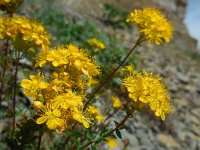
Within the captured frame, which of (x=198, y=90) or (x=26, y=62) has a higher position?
(x=26, y=62)

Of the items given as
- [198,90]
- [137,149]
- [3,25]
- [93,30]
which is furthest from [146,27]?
[198,90]

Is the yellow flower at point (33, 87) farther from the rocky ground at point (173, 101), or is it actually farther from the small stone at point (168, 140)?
the small stone at point (168, 140)

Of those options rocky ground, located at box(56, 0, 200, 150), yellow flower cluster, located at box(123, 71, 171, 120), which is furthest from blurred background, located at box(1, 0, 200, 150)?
yellow flower cluster, located at box(123, 71, 171, 120)

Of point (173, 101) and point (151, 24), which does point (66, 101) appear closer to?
point (151, 24)

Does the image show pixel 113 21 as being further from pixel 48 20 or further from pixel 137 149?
pixel 137 149

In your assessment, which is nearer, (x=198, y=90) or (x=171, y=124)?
(x=171, y=124)

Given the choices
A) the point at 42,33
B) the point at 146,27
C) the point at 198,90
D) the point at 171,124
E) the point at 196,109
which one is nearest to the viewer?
the point at 42,33

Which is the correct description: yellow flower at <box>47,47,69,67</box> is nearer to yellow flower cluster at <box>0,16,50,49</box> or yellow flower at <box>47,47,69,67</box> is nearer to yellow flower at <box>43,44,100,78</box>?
yellow flower at <box>43,44,100,78</box>

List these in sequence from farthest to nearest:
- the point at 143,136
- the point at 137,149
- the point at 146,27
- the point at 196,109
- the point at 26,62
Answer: the point at 196,109 < the point at 143,136 < the point at 137,149 < the point at 26,62 < the point at 146,27

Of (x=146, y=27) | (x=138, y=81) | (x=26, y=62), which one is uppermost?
(x=146, y=27)
